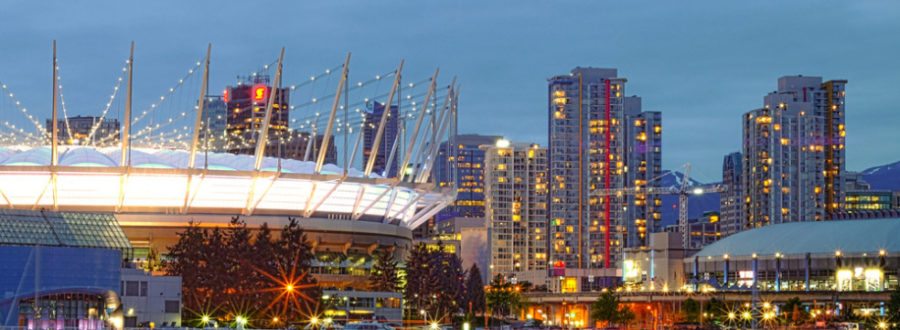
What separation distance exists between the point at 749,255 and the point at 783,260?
6.92 metres

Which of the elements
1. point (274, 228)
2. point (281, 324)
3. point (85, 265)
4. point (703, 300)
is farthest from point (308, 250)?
Result: point (703, 300)

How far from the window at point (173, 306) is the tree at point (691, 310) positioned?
83.3m

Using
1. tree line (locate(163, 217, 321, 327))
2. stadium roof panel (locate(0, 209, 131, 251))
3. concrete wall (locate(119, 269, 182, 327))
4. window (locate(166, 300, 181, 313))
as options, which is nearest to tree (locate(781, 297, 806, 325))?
tree line (locate(163, 217, 321, 327))

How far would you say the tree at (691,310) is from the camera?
170m

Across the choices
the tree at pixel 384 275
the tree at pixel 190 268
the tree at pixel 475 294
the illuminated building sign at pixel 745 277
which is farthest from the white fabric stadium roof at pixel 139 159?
the illuminated building sign at pixel 745 277

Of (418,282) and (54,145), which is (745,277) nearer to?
(418,282)

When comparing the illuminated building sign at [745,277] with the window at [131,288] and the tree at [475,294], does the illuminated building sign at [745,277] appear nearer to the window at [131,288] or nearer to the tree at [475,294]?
the tree at [475,294]

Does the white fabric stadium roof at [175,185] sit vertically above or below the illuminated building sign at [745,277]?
above

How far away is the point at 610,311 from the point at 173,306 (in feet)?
277

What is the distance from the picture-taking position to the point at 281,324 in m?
107

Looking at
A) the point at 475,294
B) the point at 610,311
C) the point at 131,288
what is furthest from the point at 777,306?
the point at 131,288

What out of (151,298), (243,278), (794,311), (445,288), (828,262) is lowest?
(794,311)

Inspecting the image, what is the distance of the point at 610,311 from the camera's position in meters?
175

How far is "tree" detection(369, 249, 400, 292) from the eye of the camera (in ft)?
478
